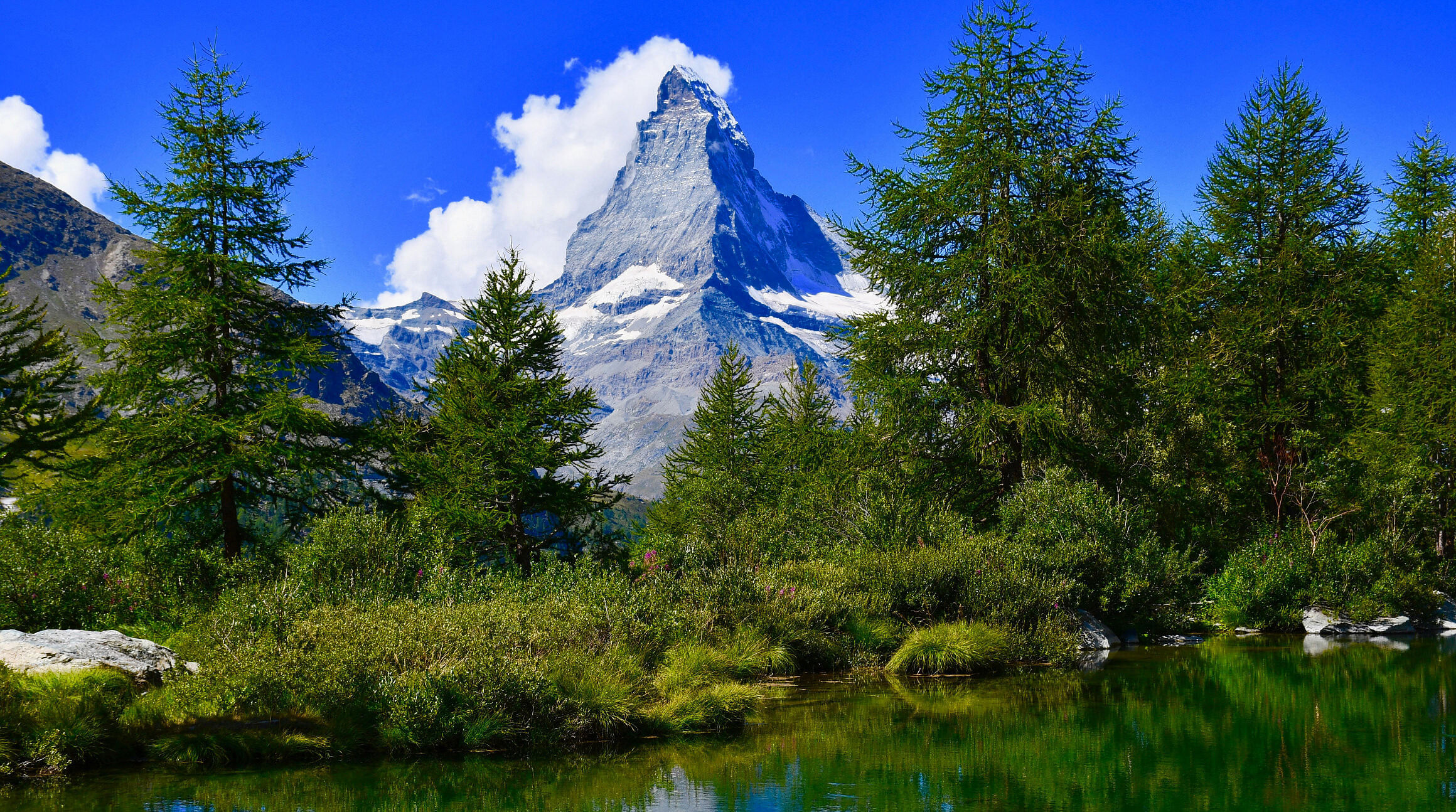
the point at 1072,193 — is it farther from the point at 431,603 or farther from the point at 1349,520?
the point at 431,603

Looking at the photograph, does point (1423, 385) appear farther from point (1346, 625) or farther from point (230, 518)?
point (230, 518)

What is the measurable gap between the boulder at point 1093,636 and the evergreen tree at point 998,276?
4.46 meters

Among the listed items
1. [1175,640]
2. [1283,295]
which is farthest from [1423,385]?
[1175,640]

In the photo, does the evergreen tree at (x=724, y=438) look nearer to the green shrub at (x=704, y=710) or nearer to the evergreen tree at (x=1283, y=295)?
the evergreen tree at (x=1283, y=295)

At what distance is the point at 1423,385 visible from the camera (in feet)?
74.4

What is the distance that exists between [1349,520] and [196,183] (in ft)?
94.2

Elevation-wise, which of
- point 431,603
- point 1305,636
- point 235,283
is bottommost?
point 1305,636

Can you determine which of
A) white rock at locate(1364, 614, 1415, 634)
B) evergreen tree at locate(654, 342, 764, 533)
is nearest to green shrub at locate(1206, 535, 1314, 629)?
white rock at locate(1364, 614, 1415, 634)

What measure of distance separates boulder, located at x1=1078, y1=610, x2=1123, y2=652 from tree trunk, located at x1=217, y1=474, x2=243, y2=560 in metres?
16.2

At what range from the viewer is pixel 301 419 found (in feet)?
55.1

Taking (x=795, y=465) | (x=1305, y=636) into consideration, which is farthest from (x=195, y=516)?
(x=795, y=465)

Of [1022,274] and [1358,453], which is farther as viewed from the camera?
[1358,453]

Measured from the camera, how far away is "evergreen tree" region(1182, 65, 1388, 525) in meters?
24.4

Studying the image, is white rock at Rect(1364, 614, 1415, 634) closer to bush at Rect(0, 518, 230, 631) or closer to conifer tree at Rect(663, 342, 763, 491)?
bush at Rect(0, 518, 230, 631)
